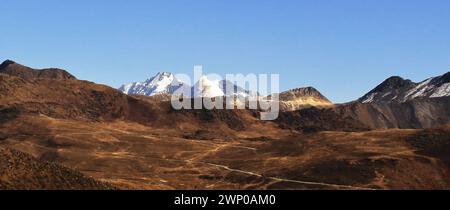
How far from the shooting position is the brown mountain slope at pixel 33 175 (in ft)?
154

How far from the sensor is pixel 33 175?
160 ft

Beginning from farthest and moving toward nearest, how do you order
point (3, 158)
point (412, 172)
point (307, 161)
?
1. point (307, 161)
2. point (412, 172)
3. point (3, 158)

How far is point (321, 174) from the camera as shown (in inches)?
4131

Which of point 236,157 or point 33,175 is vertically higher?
point 33,175

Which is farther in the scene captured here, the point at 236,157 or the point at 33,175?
the point at 236,157

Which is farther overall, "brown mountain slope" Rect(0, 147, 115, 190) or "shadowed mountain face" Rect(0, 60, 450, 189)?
"shadowed mountain face" Rect(0, 60, 450, 189)

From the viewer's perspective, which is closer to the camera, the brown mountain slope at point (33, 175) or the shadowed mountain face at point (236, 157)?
the brown mountain slope at point (33, 175)

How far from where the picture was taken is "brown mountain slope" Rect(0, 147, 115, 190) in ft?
154

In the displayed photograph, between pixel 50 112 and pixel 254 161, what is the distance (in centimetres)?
9062

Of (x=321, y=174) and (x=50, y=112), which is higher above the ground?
(x=50, y=112)
